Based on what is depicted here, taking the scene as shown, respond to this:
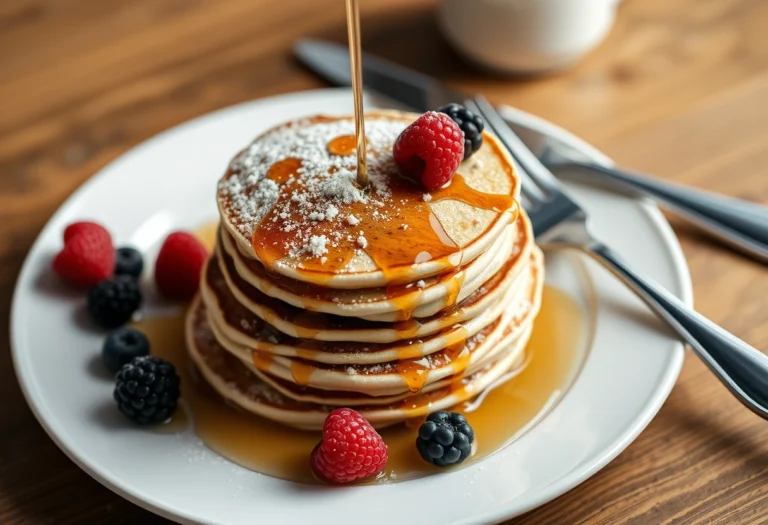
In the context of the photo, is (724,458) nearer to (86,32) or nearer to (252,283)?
(252,283)


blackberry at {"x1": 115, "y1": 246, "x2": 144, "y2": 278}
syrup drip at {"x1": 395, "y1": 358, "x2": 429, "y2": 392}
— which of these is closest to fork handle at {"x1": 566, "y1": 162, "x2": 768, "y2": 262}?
syrup drip at {"x1": 395, "y1": 358, "x2": 429, "y2": 392}

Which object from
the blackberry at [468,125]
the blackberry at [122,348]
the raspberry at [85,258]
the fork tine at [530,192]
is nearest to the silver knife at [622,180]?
the fork tine at [530,192]

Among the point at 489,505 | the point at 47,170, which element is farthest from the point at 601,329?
the point at 47,170

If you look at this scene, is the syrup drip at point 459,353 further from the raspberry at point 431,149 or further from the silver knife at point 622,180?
the silver knife at point 622,180

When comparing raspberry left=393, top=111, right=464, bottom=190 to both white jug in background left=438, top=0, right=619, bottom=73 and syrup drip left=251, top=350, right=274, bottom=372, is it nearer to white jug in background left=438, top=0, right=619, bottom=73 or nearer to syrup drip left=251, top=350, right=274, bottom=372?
syrup drip left=251, top=350, right=274, bottom=372

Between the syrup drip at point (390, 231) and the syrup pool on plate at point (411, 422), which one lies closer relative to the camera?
the syrup drip at point (390, 231)

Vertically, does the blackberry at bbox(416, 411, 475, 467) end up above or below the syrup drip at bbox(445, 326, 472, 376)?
below
